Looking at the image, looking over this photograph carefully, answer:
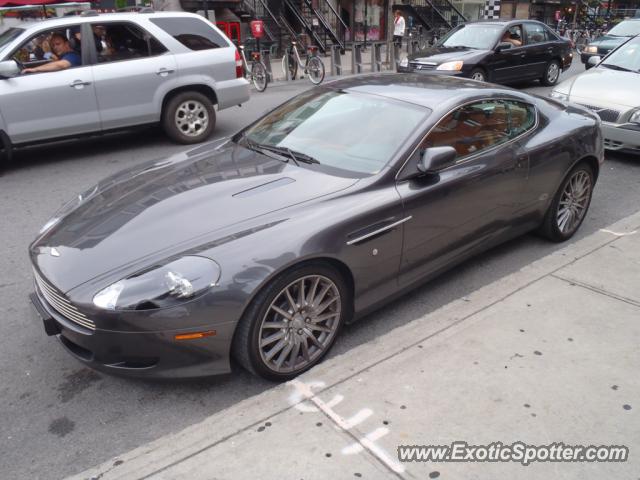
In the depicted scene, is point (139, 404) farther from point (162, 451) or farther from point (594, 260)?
point (594, 260)

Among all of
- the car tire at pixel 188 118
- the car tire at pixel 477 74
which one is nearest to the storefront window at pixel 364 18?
the car tire at pixel 477 74

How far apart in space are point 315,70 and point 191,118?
25.0 ft

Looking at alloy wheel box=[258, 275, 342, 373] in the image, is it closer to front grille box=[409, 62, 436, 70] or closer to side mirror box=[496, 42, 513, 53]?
front grille box=[409, 62, 436, 70]

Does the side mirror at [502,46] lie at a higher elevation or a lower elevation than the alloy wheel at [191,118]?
higher

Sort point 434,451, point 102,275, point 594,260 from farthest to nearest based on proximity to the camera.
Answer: point 594,260 → point 102,275 → point 434,451

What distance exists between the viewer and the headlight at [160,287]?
268cm

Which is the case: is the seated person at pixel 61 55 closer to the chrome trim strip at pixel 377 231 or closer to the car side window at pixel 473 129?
the car side window at pixel 473 129

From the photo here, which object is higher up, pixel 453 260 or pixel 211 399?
pixel 453 260

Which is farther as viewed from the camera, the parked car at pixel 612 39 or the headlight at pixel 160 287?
the parked car at pixel 612 39

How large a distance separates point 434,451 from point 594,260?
256cm

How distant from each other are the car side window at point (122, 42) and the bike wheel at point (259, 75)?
587 centimetres

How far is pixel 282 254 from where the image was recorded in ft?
9.52

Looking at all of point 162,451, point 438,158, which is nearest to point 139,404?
point 162,451

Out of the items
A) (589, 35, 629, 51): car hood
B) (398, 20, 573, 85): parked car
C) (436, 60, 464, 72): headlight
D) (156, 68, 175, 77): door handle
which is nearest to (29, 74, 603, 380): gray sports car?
(156, 68, 175, 77): door handle
